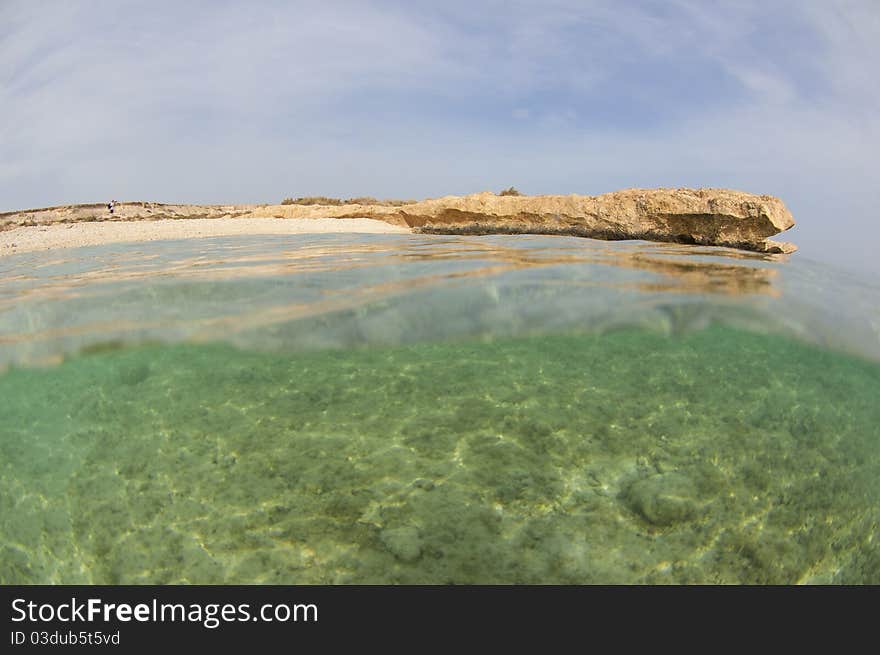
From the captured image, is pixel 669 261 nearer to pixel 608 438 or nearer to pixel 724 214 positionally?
pixel 724 214

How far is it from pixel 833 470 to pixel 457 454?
10.8 feet

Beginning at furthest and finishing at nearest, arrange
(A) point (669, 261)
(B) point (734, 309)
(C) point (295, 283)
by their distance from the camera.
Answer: (A) point (669, 261)
(C) point (295, 283)
(B) point (734, 309)

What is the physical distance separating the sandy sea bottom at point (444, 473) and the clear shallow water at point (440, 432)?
0.02 meters

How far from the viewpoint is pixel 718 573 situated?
11.7 feet

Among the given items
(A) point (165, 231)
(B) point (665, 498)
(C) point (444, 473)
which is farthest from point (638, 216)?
(A) point (165, 231)

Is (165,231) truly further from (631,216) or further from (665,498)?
(665,498)

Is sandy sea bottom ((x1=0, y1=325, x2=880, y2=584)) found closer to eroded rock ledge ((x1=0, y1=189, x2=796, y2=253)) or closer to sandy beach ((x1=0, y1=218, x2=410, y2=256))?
eroded rock ledge ((x1=0, y1=189, x2=796, y2=253))

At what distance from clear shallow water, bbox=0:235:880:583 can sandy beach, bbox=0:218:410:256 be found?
8427mm

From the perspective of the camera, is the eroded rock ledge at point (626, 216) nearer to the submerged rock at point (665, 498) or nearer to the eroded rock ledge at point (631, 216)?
the eroded rock ledge at point (631, 216)

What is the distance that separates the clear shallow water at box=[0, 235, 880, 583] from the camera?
12.1 feet

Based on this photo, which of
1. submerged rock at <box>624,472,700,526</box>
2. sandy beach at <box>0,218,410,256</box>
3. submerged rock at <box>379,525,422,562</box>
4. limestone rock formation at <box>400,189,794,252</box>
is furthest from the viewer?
sandy beach at <box>0,218,410,256</box>

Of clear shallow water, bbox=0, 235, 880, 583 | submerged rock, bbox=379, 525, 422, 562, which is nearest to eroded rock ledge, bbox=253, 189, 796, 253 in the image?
clear shallow water, bbox=0, 235, 880, 583

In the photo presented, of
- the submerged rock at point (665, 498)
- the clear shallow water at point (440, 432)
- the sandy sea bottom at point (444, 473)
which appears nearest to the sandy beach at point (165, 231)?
the clear shallow water at point (440, 432)

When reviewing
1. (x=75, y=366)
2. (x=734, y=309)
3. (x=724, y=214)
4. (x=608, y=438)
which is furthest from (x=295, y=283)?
(x=724, y=214)
